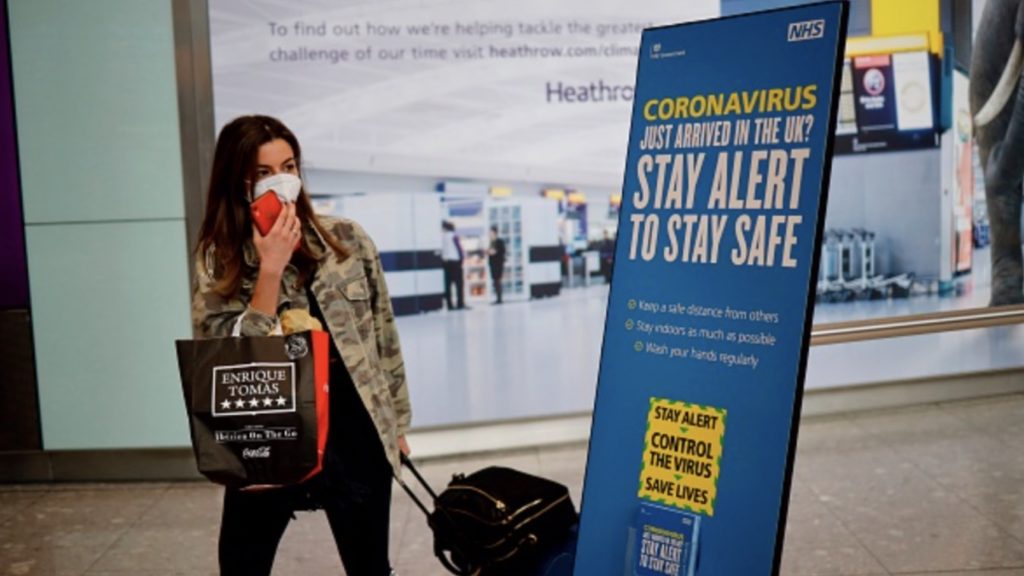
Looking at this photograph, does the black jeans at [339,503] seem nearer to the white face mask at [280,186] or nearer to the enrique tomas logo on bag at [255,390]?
the enrique tomas logo on bag at [255,390]

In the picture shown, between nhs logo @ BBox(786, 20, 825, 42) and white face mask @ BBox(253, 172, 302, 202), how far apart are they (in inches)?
42.5

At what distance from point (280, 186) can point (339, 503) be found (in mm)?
705

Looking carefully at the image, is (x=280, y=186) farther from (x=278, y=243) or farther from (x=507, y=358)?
(x=507, y=358)

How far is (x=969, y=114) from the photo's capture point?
595 centimetres

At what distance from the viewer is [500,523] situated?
106 inches

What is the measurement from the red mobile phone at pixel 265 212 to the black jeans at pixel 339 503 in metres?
0.34

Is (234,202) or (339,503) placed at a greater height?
(234,202)

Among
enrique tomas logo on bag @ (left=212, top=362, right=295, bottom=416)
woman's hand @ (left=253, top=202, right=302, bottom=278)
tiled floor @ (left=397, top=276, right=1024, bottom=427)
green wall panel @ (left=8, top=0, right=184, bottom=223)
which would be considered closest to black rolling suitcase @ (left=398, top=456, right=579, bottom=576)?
enrique tomas logo on bag @ (left=212, top=362, right=295, bottom=416)

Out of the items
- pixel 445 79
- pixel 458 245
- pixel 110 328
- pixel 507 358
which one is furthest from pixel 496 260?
pixel 110 328

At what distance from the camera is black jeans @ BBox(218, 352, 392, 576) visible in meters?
2.45

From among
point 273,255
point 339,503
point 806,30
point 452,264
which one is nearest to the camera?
point 806,30

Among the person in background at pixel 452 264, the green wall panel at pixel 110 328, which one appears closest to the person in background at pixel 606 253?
the person in background at pixel 452 264

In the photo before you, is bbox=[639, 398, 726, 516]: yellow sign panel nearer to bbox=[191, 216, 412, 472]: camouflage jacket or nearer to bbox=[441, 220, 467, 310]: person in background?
bbox=[191, 216, 412, 472]: camouflage jacket

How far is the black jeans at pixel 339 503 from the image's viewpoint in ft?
8.05
